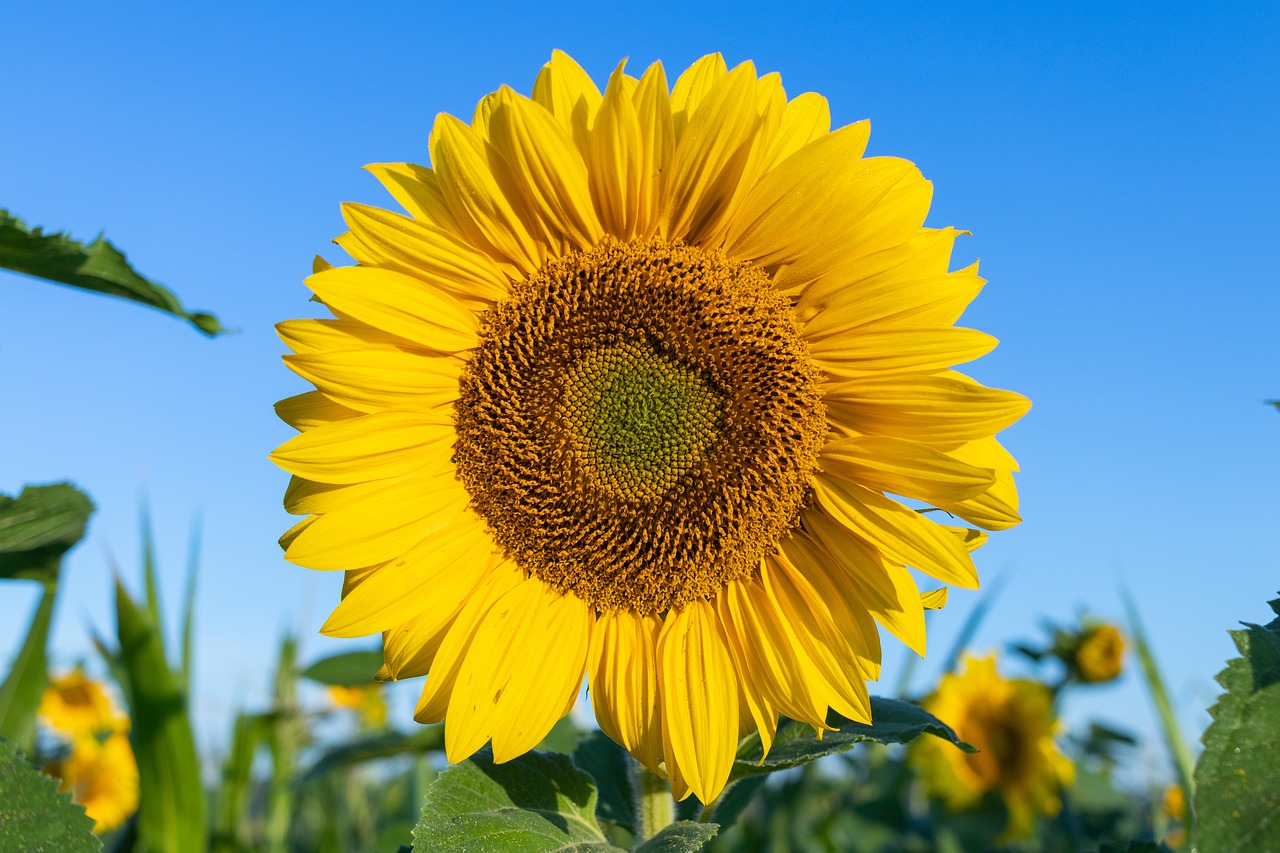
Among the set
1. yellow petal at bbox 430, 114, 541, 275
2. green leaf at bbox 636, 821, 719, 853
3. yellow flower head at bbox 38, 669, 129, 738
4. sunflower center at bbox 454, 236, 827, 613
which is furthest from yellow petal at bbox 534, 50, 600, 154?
yellow flower head at bbox 38, 669, 129, 738

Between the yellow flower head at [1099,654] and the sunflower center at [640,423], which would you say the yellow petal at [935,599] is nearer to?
the sunflower center at [640,423]

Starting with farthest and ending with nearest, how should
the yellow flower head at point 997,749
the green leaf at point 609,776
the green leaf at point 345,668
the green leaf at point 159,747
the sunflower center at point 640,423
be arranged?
the yellow flower head at point 997,749, the green leaf at point 345,668, the green leaf at point 159,747, the green leaf at point 609,776, the sunflower center at point 640,423

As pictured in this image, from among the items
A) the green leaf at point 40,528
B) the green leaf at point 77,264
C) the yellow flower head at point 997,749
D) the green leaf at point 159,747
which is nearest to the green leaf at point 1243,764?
the green leaf at point 77,264

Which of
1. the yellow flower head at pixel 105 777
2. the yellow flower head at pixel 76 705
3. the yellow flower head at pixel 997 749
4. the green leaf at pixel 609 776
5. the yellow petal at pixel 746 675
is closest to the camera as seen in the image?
the yellow petal at pixel 746 675

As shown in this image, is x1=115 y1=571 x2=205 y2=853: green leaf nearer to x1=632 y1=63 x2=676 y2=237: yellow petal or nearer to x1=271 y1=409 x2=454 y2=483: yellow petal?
x1=271 y1=409 x2=454 y2=483: yellow petal

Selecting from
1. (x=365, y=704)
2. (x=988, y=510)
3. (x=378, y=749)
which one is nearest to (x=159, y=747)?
(x=378, y=749)

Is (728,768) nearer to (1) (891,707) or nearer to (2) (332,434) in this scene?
(1) (891,707)
